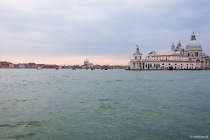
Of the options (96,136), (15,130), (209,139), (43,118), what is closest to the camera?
(209,139)

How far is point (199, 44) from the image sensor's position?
178 metres

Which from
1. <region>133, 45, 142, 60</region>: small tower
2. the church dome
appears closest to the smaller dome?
the church dome

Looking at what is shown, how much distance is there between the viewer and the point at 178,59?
164625mm

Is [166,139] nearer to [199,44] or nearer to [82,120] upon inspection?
[82,120]

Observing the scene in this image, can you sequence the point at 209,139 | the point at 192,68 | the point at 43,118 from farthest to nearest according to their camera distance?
the point at 192,68 < the point at 43,118 < the point at 209,139

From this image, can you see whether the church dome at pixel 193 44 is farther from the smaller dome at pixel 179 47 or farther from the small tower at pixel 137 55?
the small tower at pixel 137 55

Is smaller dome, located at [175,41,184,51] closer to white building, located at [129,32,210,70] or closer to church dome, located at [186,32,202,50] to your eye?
white building, located at [129,32,210,70]

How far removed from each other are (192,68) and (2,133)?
167648mm

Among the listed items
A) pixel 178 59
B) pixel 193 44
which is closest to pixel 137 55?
pixel 178 59

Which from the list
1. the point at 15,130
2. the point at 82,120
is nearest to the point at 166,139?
the point at 82,120

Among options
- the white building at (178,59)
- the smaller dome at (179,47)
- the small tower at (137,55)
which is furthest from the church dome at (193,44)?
the small tower at (137,55)

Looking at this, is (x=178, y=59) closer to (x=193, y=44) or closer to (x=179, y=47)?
(x=193, y=44)

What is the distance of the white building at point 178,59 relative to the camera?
15425cm

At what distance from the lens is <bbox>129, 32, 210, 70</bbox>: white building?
506ft
